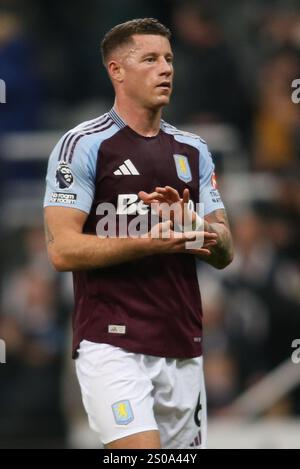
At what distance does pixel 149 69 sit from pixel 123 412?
5.54 ft

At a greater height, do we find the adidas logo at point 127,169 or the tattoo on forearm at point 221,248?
the adidas logo at point 127,169

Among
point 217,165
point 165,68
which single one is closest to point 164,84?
point 165,68

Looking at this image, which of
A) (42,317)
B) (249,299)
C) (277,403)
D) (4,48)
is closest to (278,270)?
(249,299)

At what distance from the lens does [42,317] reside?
10.3 m

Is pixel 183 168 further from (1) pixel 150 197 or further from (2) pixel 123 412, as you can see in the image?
(2) pixel 123 412

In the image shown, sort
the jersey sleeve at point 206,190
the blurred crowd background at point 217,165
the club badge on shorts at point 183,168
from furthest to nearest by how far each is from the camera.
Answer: the blurred crowd background at point 217,165 < the jersey sleeve at point 206,190 < the club badge on shorts at point 183,168

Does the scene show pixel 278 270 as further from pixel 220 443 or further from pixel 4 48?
pixel 4 48

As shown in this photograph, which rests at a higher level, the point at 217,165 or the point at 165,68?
the point at 217,165

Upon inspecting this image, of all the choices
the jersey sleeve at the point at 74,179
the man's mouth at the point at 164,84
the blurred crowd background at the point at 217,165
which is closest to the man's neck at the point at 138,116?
the man's mouth at the point at 164,84

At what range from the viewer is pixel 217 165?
11.4 metres

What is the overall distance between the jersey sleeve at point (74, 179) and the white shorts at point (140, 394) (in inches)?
28.0

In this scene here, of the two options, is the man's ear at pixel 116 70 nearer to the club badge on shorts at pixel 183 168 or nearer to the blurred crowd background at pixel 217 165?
the club badge on shorts at pixel 183 168

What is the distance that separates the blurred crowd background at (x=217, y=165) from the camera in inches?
391

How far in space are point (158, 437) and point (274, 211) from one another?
4863 millimetres
